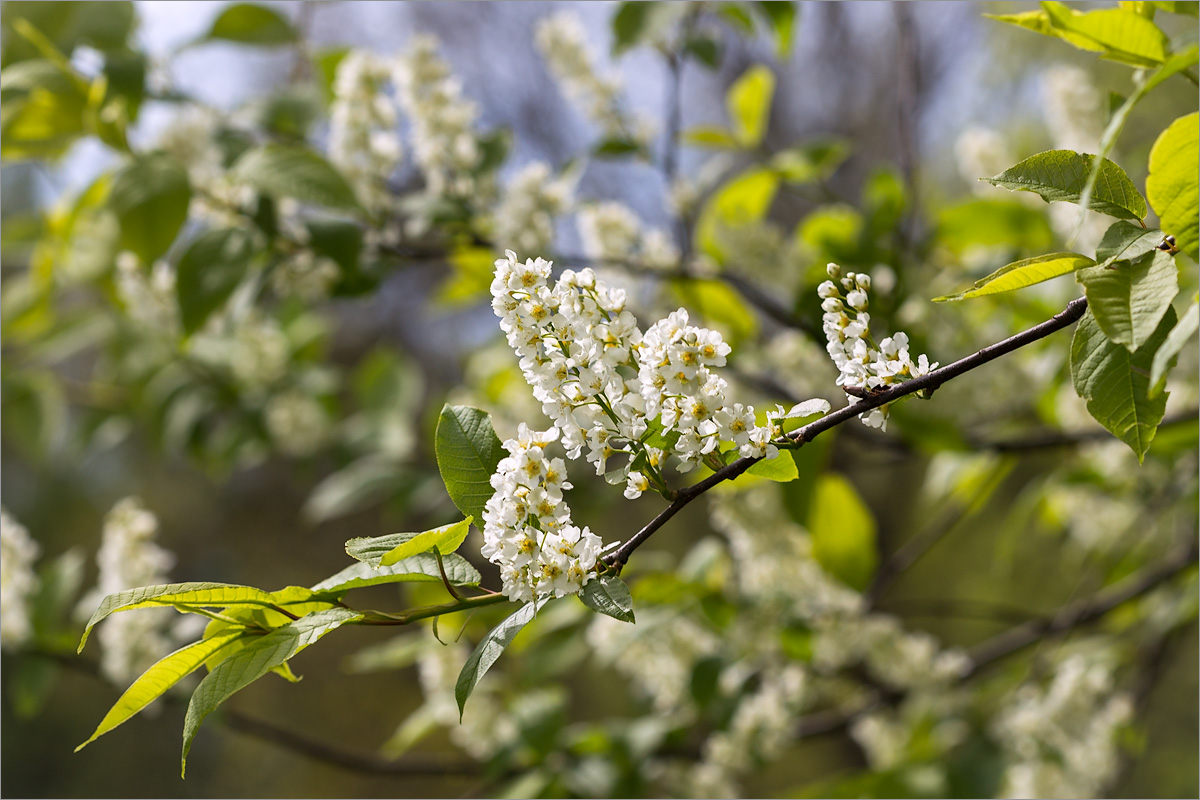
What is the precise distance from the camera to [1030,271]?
1.52 feet

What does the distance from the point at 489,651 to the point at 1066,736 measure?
1493mm

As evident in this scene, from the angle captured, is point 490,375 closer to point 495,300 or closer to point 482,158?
point 482,158

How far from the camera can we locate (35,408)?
6.10 ft

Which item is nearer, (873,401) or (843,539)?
(873,401)

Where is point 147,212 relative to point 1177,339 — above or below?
below

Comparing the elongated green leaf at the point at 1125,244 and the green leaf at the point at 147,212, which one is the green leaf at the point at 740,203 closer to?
the green leaf at the point at 147,212

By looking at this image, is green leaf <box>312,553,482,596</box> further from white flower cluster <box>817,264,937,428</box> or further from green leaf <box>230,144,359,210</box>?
green leaf <box>230,144,359,210</box>

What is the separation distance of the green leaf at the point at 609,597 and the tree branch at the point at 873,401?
0.01 m

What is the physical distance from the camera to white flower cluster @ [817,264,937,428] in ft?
1.57

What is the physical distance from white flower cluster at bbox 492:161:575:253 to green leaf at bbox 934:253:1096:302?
34.7 inches

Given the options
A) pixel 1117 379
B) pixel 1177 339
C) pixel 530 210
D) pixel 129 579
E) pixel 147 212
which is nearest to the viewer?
pixel 1177 339

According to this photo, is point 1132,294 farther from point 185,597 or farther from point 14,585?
point 14,585

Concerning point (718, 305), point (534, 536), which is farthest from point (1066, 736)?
point (534, 536)

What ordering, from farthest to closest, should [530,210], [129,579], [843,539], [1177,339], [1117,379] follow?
1. [843,539]
2. [129,579]
3. [530,210]
4. [1117,379]
5. [1177,339]
